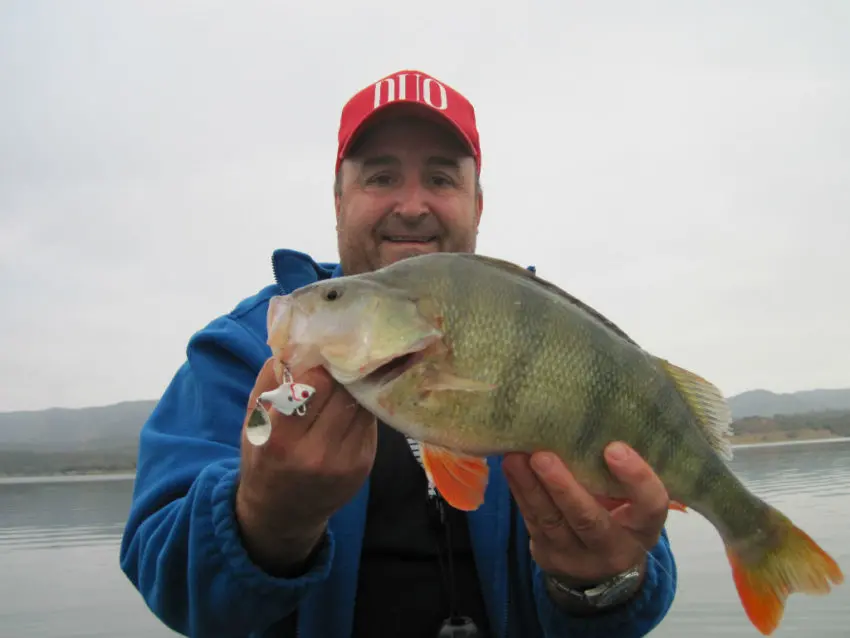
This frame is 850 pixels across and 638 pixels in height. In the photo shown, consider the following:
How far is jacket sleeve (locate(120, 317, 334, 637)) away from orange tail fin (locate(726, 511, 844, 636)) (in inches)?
59.4

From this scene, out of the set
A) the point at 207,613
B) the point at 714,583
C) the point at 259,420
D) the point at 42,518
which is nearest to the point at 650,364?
the point at 259,420

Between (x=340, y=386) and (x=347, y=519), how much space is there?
3.58 feet

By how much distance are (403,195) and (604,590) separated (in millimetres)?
1989

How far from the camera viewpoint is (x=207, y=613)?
89.4 inches

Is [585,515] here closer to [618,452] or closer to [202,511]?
[618,452]

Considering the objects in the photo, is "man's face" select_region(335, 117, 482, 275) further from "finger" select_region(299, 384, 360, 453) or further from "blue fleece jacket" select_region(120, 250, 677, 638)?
"finger" select_region(299, 384, 360, 453)

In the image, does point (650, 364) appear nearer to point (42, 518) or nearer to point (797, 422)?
point (42, 518)

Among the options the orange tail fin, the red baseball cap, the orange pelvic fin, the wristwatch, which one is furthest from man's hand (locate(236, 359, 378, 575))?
the red baseball cap

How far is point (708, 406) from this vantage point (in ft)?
8.34

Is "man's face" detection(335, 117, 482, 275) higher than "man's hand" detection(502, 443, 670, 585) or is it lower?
higher

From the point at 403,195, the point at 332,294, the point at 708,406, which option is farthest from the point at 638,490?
the point at 403,195

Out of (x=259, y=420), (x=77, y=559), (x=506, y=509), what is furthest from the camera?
(x=77, y=559)

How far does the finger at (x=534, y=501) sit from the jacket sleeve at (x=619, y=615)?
0.56m

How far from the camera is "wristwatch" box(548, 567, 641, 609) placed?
2592 millimetres
